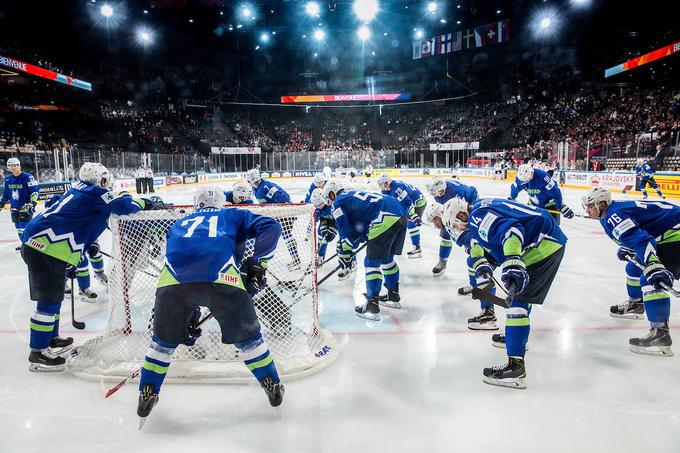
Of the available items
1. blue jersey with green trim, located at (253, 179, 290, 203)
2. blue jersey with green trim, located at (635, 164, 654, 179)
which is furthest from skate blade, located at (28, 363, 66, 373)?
blue jersey with green trim, located at (635, 164, 654, 179)

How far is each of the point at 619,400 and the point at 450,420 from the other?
0.99 m

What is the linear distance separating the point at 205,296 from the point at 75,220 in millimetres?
1482

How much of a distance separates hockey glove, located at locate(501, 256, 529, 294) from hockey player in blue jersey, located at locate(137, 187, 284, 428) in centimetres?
128

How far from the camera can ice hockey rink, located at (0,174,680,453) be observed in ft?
6.90

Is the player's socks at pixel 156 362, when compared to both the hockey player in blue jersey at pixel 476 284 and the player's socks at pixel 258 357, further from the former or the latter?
the hockey player in blue jersey at pixel 476 284

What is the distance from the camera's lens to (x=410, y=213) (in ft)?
19.0

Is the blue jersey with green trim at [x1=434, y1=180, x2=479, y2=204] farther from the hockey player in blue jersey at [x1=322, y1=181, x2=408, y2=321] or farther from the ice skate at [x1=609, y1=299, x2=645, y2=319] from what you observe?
the ice skate at [x1=609, y1=299, x2=645, y2=319]

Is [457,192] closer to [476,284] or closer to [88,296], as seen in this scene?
[476,284]

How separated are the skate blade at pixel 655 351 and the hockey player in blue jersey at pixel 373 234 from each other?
1.87 meters

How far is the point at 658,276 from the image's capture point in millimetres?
2809

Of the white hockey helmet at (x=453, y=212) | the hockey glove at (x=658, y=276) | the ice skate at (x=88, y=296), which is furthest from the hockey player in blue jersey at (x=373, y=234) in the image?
the ice skate at (x=88, y=296)

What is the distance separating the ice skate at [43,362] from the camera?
286 cm

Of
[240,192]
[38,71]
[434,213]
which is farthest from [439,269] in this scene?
[38,71]

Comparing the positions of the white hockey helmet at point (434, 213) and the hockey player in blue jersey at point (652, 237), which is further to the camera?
the white hockey helmet at point (434, 213)
